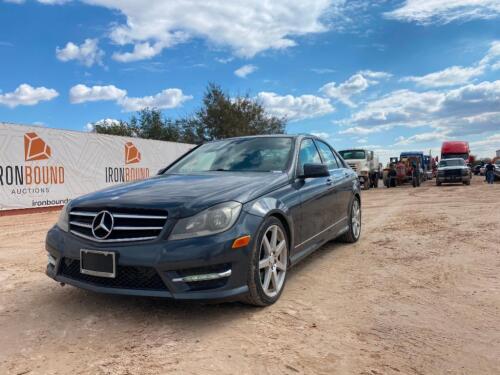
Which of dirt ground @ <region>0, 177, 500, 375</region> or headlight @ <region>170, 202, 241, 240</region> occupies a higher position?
headlight @ <region>170, 202, 241, 240</region>

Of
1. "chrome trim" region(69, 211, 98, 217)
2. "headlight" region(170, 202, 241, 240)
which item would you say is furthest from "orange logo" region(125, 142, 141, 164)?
"headlight" region(170, 202, 241, 240)

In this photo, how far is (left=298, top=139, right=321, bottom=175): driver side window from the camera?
516cm

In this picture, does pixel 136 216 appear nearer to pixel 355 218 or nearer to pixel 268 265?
pixel 268 265

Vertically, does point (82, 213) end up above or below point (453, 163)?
below

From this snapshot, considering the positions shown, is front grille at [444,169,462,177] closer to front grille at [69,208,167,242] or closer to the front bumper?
the front bumper

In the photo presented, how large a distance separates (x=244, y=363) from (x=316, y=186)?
8.94 ft

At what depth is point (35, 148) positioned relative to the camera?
45.6ft

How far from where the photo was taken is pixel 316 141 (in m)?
6.17

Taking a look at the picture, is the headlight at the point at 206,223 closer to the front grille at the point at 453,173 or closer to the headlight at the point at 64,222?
the headlight at the point at 64,222

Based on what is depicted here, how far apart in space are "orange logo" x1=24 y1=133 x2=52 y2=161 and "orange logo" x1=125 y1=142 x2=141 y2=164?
152 inches

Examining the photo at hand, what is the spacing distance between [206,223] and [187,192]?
1.46ft

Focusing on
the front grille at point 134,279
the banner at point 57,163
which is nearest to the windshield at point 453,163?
the banner at point 57,163

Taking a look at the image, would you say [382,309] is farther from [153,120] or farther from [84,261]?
[153,120]

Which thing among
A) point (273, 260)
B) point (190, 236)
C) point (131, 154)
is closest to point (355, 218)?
point (273, 260)
